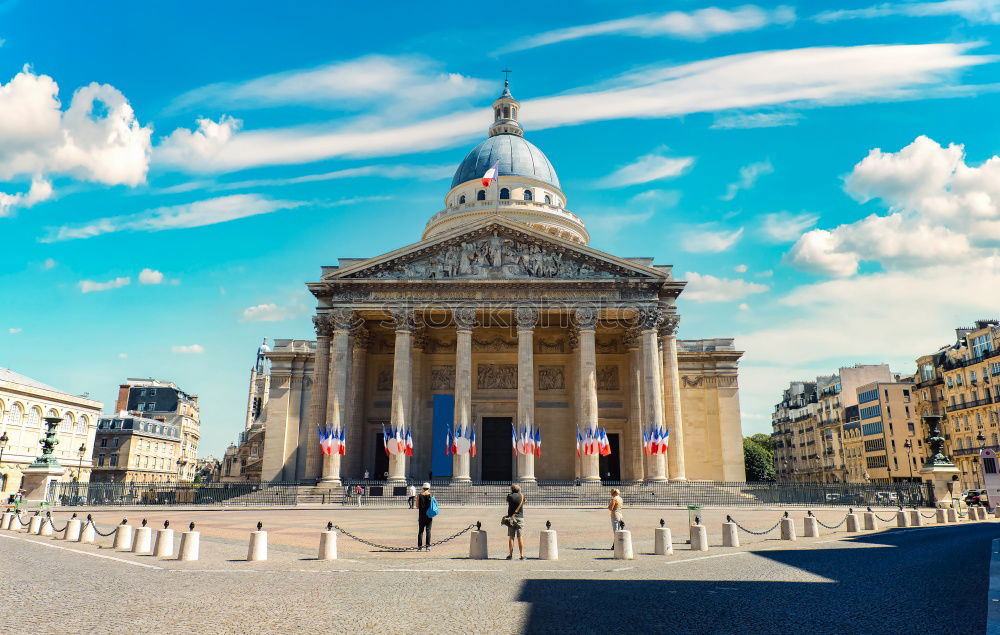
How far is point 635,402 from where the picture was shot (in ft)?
159

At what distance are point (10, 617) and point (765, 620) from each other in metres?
10.3

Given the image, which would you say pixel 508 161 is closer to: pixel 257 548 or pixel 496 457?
pixel 496 457

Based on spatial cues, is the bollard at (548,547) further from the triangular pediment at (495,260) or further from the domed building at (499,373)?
the triangular pediment at (495,260)

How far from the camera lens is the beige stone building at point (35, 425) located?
61.6 meters

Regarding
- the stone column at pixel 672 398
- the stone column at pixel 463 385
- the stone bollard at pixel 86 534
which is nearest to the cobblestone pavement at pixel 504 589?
the stone bollard at pixel 86 534

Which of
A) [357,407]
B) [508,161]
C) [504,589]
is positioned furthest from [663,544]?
[508,161]

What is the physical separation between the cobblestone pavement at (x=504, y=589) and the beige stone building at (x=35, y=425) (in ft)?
171

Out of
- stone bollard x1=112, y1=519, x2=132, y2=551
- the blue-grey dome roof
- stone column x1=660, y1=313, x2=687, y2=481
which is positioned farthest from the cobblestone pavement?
the blue-grey dome roof

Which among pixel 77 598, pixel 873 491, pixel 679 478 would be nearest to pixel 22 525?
pixel 77 598

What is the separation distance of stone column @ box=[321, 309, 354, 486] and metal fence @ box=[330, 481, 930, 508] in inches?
76.8

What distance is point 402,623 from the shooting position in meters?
8.75

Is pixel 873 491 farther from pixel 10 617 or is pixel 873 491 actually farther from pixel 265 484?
pixel 10 617

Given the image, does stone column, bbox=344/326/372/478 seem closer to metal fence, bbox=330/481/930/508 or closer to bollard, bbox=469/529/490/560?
metal fence, bbox=330/481/930/508

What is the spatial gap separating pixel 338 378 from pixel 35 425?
4106 cm
